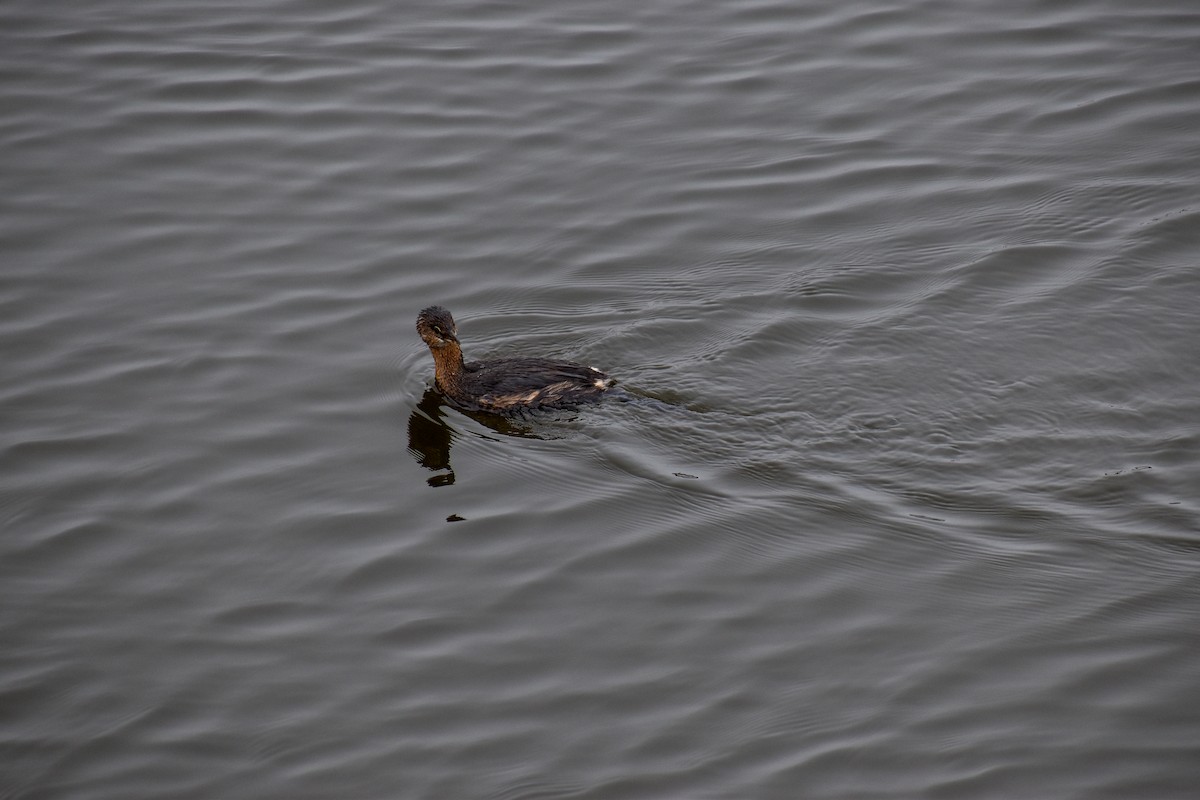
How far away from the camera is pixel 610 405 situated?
28.3 ft

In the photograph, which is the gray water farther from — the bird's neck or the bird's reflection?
the bird's neck

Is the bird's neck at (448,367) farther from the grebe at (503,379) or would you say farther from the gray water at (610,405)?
the gray water at (610,405)

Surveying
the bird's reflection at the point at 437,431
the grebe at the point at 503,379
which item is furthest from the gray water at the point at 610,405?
the grebe at the point at 503,379

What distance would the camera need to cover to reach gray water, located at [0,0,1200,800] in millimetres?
6184

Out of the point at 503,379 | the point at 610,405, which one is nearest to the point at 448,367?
the point at 503,379

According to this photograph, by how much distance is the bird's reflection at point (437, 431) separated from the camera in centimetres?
839

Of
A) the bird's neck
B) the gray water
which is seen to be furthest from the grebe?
the gray water

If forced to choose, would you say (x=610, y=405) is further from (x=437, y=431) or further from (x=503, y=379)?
(x=437, y=431)

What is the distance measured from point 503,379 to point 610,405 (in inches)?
28.6

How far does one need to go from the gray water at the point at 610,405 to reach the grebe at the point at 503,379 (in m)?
0.17

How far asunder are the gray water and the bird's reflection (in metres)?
0.03

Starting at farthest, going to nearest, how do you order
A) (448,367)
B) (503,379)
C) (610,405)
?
(448,367), (503,379), (610,405)

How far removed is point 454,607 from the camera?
702cm

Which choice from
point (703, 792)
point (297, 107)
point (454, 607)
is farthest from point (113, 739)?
point (297, 107)
